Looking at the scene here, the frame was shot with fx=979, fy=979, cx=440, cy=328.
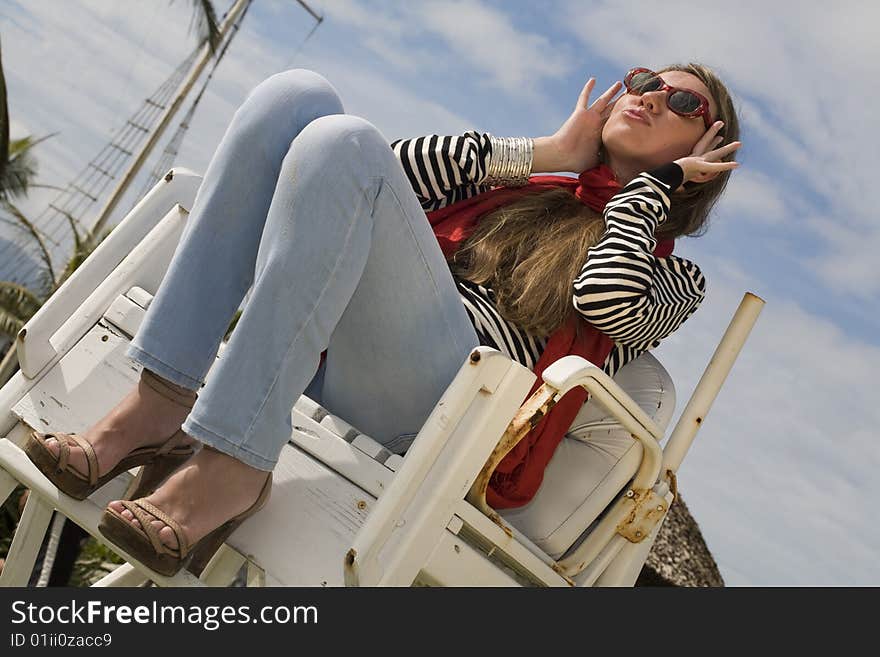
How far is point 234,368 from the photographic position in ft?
5.35

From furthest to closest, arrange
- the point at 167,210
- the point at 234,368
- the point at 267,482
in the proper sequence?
the point at 167,210
the point at 267,482
the point at 234,368

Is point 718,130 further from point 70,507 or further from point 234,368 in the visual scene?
point 70,507

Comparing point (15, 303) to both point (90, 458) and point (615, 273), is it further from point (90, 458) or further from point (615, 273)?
point (615, 273)

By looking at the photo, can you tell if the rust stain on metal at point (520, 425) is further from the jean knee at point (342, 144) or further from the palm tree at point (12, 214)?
the palm tree at point (12, 214)

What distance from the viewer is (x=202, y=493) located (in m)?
1.69

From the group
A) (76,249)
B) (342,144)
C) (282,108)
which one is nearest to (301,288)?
(342,144)

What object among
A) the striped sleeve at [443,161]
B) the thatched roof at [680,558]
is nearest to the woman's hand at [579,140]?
the striped sleeve at [443,161]

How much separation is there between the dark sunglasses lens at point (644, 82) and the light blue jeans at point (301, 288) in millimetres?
1029

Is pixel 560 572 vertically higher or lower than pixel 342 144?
lower

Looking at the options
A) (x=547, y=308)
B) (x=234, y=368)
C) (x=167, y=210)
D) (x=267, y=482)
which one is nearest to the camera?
(x=234, y=368)

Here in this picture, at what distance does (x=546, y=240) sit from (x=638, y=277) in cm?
27

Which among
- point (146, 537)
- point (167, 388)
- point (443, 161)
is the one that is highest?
point (443, 161)

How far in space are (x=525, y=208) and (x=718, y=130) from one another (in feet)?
1.89
